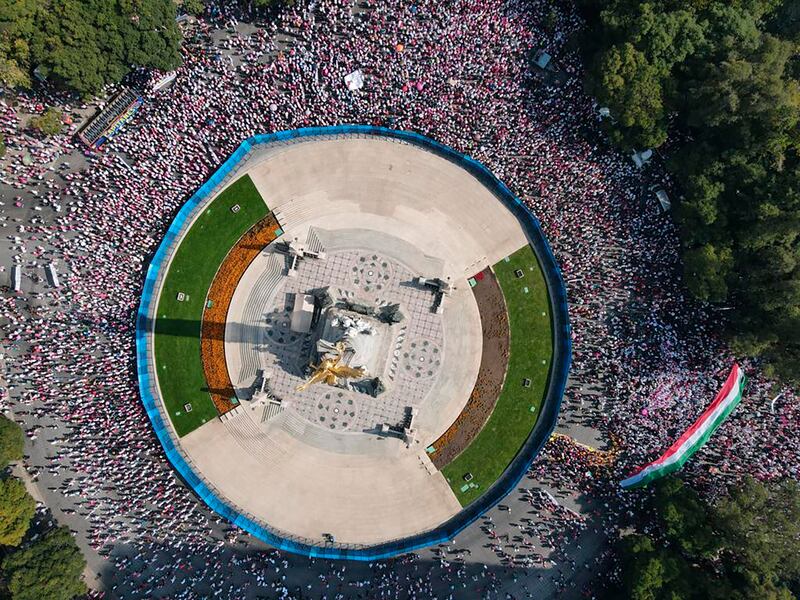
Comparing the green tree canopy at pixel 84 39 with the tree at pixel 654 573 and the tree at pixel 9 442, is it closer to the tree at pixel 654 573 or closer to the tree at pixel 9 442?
the tree at pixel 9 442

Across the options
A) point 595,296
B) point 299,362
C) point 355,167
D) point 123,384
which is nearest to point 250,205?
point 355,167

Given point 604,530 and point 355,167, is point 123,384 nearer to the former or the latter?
point 355,167

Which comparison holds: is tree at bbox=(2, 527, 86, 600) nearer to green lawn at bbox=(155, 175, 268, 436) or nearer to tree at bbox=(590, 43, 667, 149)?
green lawn at bbox=(155, 175, 268, 436)

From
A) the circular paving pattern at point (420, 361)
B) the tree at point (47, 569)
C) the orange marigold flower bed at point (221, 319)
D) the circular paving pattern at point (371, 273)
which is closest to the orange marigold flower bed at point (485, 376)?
the circular paving pattern at point (420, 361)

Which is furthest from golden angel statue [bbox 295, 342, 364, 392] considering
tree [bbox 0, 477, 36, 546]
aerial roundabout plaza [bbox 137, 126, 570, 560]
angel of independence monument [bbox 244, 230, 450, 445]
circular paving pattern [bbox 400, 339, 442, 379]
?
tree [bbox 0, 477, 36, 546]

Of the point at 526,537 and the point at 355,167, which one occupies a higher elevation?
the point at 355,167

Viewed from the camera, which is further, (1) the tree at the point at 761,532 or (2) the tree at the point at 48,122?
(2) the tree at the point at 48,122

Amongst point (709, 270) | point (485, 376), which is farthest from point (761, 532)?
point (485, 376)
